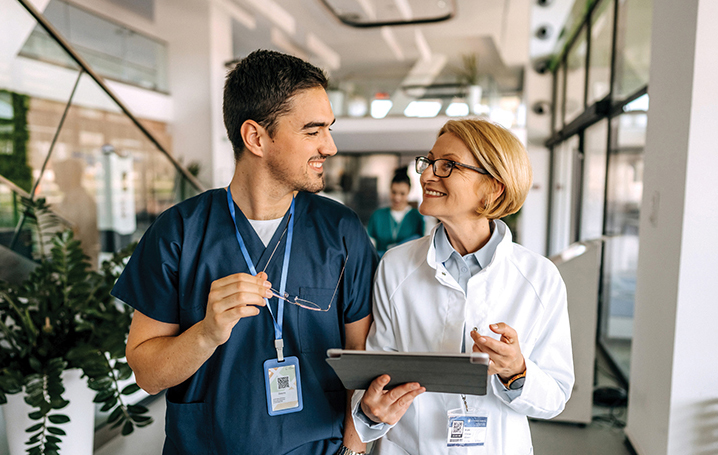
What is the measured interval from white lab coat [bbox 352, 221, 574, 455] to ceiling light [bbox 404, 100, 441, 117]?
998 cm

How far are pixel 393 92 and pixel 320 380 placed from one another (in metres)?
10.6

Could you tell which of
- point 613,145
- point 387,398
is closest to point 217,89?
point 613,145

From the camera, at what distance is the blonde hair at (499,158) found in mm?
1206

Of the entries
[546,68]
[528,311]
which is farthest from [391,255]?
[546,68]

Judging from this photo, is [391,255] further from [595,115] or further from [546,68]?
[546,68]

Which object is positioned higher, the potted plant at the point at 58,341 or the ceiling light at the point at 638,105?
the ceiling light at the point at 638,105

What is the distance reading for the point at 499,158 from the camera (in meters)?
1.21

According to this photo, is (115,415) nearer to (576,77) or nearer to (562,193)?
(576,77)

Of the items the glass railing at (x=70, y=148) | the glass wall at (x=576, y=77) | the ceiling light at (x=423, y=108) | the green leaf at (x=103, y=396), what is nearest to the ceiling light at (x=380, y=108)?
the ceiling light at (x=423, y=108)

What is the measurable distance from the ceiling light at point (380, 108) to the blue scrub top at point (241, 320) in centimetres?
1015

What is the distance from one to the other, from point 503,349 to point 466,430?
302 millimetres

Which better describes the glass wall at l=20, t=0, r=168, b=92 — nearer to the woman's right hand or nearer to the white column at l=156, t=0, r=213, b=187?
the white column at l=156, t=0, r=213, b=187

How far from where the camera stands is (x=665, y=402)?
219 cm

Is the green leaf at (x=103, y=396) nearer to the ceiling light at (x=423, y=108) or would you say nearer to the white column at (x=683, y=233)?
the white column at (x=683, y=233)
